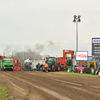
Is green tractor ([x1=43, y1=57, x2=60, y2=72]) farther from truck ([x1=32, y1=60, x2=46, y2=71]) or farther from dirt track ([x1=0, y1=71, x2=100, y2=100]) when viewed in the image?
dirt track ([x1=0, y1=71, x2=100, y2=100])

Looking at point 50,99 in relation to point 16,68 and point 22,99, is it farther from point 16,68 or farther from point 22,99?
point 16,68

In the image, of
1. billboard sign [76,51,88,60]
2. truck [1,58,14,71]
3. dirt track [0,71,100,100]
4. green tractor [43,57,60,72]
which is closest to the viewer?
dirt track [0,71,100,100]

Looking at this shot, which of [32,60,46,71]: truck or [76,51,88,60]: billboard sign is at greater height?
[76,51,88,60]: billboard sign

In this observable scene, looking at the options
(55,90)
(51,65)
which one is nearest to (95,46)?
(51,65)

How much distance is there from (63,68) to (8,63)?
1100cm

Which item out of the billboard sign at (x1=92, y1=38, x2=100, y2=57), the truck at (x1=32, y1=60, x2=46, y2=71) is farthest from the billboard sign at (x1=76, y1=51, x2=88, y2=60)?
the truck at (x1=32, y1=60, x2=46, y2=71)

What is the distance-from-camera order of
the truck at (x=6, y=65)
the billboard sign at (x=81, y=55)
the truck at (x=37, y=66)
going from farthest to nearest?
the truck at (x=37, y=66)
the truck at (x=6, y=65)
the billboard sign at (x=81, y=55)

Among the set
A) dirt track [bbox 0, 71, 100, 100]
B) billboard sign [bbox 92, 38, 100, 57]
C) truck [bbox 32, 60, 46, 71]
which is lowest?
dirt track [bbox 0, 71, 100, 100]

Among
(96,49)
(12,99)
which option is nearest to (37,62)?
(96,49)

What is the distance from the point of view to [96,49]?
3481 centimetres

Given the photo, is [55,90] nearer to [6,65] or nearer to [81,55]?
[81,55]

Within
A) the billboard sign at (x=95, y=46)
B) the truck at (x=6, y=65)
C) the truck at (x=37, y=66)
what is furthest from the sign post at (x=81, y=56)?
the truck at (x=6, y=65)

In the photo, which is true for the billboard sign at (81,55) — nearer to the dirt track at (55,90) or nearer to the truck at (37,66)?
the truck at (37,66)

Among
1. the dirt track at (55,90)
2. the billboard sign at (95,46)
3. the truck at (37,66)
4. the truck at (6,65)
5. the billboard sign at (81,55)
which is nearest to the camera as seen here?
the dirt track at (55,90)
